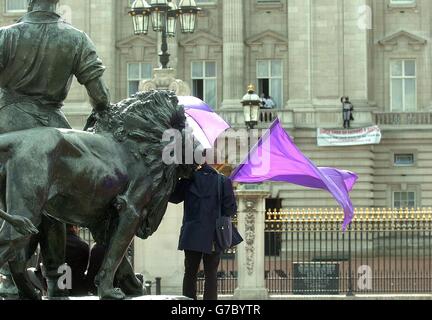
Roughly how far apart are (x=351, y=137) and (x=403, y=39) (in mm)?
5397

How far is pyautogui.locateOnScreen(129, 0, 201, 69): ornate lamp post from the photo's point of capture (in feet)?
89.0

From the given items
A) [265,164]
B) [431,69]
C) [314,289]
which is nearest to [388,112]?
[431,69]

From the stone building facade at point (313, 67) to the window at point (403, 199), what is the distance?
47 mm

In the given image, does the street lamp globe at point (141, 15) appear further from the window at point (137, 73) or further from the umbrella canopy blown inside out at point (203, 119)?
the window at point (137, 73)

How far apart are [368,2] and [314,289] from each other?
27938 millimetres

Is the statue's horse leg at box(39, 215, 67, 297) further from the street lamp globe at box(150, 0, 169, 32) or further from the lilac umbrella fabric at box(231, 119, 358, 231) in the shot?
the street lamp globe at box(150, 0, 169, 32)

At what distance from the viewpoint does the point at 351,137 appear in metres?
47.7

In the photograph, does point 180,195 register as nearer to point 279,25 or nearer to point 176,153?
point 176,153

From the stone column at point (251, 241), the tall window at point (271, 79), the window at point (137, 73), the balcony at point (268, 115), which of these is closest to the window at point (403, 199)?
the balcony at point (268, 115)

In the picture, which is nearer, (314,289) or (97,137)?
(97,137)

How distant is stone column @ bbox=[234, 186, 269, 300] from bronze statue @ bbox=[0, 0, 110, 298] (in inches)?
544

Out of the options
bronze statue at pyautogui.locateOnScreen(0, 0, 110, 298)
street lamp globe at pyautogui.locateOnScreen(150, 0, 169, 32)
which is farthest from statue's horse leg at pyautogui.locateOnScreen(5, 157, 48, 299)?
street lamp globe at pyautogui.locateOnScreen(150, 0, 169, 32)

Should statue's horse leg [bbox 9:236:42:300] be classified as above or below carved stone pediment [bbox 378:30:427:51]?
below
